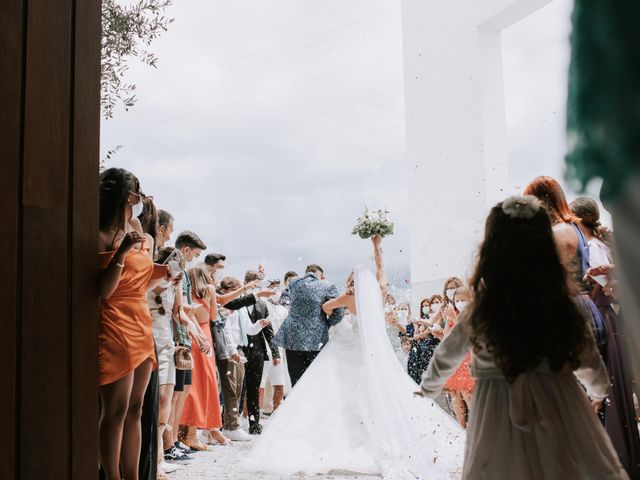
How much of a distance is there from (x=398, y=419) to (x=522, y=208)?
2528mm

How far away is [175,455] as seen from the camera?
4945 millimetres

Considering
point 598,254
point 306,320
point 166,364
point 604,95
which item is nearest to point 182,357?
point 166,364

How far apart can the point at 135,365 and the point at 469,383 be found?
323 centimetres

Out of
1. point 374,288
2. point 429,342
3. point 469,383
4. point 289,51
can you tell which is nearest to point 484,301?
point 374,288

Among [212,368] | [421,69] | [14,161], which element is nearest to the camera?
[14,161]

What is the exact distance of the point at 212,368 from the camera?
5492 mm

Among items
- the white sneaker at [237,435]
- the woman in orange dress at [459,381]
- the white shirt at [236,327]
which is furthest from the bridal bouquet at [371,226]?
the white sneaker at [237,435]

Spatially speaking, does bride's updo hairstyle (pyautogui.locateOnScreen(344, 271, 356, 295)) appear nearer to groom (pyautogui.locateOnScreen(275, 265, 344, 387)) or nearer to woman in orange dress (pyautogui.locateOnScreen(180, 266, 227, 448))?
groom (pyautogui.locateOnScreen(275, 265, 344, 387))

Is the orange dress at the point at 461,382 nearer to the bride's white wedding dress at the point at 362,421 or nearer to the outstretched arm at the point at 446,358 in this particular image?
the bride's white wedding dress at the point at 362,421

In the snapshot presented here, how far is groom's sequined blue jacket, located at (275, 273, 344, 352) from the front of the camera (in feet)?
19.5

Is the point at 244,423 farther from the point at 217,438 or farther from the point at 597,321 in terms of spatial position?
the point at 597,321

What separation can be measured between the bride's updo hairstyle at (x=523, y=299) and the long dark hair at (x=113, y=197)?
163 centimetres

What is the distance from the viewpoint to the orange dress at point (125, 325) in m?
2.79

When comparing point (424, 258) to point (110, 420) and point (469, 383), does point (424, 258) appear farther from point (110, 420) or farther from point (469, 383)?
point (110, 420)
